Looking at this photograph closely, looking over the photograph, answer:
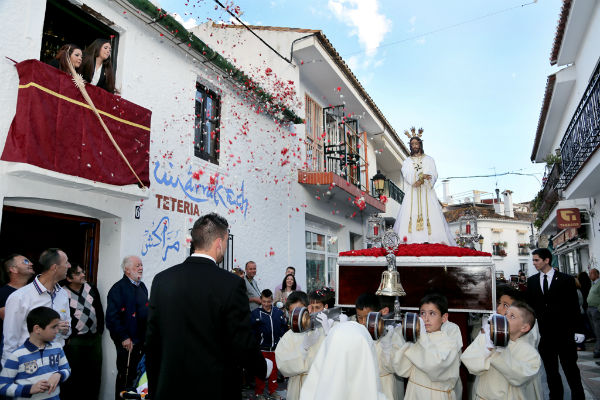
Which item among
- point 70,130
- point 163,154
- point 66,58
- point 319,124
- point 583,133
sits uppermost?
point 319,124

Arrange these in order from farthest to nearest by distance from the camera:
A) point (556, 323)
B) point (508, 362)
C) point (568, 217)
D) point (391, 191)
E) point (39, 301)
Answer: point (391, 191) < point (568, 217) < point (556, 323) < point (39, 301) < point (508, 362)

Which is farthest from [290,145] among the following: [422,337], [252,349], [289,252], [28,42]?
[252,349]

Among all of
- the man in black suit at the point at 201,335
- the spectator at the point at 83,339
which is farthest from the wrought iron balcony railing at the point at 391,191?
the man in black suit at the point at 201,335

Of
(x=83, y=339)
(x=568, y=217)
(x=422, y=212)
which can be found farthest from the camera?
(x=568, y=217)

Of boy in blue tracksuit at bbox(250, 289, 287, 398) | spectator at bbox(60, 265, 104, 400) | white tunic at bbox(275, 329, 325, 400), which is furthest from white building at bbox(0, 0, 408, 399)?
white tunic at bbox(275, 329, 325, 400)

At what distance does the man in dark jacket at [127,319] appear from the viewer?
5.52 m

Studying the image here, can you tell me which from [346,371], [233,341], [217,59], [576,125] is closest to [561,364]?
[346,371]

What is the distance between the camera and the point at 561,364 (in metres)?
5.34

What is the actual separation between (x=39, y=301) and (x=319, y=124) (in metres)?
10.1

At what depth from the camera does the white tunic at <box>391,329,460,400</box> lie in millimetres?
3598

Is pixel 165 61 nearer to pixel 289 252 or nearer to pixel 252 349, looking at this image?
pixel 289 252

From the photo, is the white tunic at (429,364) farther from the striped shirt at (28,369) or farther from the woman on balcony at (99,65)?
the woman on balcony at (99,65)

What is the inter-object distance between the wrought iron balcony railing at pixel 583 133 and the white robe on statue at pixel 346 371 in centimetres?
837

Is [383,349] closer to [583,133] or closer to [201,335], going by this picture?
[201,335]
